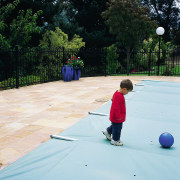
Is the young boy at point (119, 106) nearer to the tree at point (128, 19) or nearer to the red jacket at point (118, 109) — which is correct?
the red jacket at point (118, 109)

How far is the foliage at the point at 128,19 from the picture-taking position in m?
18.2

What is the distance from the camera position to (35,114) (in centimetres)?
582

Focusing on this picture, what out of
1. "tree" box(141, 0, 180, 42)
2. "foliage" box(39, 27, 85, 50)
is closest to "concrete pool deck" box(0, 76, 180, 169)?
"foliage" box(39, 27, 85, 50)

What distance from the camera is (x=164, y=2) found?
35594 mm

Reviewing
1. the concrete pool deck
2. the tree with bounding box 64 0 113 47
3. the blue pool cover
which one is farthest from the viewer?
the tree with bounding box 64 0 113 47

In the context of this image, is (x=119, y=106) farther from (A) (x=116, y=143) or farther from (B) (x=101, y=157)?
(B) (x=101, y=157)

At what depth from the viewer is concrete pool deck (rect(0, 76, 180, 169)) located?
395cm

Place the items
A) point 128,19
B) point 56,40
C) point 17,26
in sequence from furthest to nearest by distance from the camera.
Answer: point 128,19 < point 56,40 < point 17,26

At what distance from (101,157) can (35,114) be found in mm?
2941

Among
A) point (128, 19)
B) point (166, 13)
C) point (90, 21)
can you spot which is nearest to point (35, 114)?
point (128, 19)

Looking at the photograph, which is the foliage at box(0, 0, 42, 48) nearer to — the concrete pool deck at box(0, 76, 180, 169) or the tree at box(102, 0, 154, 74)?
the tree at box(102, 0, 154, 74)

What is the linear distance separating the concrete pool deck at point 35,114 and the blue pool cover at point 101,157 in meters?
0.37

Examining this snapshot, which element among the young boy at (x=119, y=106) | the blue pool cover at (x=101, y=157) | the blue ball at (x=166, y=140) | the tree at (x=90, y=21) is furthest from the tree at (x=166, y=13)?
the young boy at (x=119, y=106)

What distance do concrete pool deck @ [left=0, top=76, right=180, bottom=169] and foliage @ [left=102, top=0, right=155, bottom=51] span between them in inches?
424
